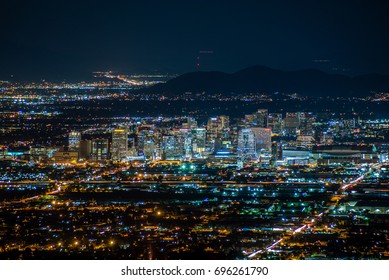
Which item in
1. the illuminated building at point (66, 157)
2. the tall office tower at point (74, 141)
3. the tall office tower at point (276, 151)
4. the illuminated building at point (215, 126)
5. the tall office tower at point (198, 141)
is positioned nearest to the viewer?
the illuminated building at point (66, 157)

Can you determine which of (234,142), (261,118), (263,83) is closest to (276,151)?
(234,142)

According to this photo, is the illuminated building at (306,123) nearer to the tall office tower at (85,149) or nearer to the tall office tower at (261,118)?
the tall office tower at (261,118)

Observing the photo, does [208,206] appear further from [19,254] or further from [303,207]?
[19,254]

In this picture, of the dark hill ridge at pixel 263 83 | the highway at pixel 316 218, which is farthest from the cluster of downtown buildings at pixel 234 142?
the highway at pixel 316 218

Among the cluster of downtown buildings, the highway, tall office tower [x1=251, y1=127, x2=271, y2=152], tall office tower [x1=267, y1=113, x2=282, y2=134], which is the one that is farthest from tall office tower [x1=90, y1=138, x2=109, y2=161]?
the highway

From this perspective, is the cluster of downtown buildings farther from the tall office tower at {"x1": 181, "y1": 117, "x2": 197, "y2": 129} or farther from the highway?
the highway

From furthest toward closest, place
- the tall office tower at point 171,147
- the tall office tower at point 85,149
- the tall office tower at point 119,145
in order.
A: the tall office tower at point 171,147 < the tall office tower at point 119,145 < the tall office tower at point 85,149
